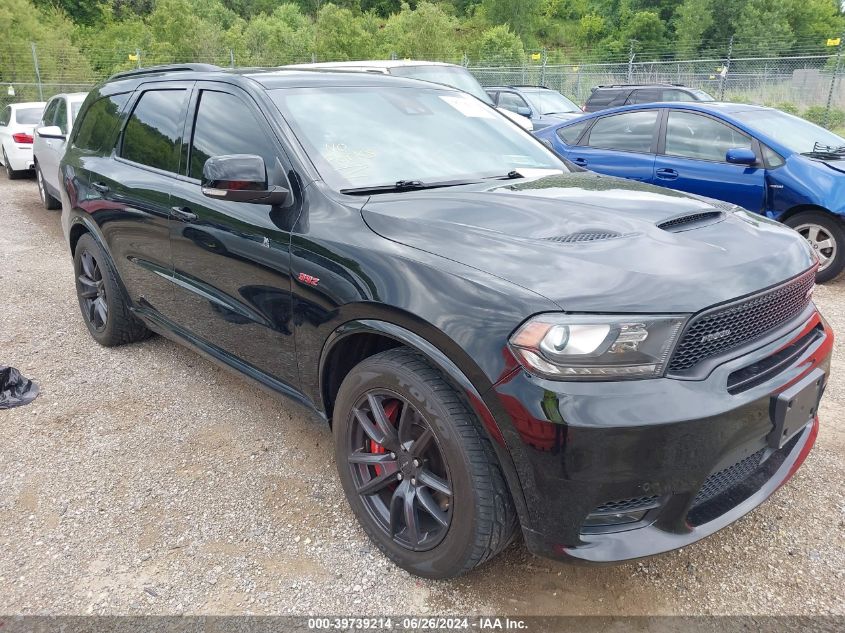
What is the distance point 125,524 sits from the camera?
2.84 metres

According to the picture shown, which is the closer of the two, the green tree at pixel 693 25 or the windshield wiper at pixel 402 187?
the windshield wiper at pixel 402 187

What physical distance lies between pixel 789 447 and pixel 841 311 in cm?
346

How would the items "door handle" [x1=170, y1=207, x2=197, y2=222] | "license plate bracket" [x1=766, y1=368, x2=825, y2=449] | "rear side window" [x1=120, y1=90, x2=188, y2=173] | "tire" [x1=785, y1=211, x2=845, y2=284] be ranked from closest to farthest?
"license plate bracket" [x1=766, y1=368, x2=825, y2=449] < "door handle" [x1=170, y1=207, x2=197, y2=222] < "rear side window" [x1=120, y1=90, x2=188, y2=173] < "tire" [x1=785, y1=211, x2=845, y2=284]

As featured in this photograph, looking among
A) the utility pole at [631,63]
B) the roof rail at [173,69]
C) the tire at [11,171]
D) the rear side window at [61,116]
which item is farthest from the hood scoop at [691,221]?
the utility pole at [631,63]

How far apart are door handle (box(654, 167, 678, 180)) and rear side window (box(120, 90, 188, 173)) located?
4.86 m

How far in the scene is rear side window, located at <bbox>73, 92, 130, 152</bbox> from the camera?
4.34 metres

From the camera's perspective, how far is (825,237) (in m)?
5.96

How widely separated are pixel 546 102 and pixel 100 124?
1203 centimetres

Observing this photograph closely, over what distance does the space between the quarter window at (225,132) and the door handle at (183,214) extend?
182 millimetres

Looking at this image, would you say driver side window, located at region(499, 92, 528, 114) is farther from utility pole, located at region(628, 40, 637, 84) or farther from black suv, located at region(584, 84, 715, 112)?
utility pole, located at region(628, 40, 637, 84)

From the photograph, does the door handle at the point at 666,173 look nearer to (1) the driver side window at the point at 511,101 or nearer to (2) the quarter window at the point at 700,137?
(2) the quarter window at the point at 700,137

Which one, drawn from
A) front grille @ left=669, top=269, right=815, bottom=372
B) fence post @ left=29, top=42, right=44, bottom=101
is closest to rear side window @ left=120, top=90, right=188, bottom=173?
front grille @ left=669, top=269, right=815, bottom=372

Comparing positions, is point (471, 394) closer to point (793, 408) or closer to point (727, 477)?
point (727, 477)

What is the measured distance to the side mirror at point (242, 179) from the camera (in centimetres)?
264
